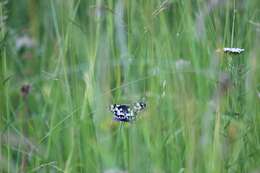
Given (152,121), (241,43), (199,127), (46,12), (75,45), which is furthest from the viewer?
(46,12)

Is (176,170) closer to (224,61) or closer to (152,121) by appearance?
(152,121)

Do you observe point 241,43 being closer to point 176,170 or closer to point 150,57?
point 150,57

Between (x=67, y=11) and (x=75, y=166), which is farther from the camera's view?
(x=67, y=11)

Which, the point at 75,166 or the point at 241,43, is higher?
the point at 241,43

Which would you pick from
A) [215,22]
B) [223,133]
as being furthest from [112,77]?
[223,133]

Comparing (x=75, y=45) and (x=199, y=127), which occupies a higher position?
(x=75, y=45)

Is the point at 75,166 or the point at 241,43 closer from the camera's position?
the point at 75,166

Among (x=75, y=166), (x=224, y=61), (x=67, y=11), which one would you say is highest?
(x=67, y=11)

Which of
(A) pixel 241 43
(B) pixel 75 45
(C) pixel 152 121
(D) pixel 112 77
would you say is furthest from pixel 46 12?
(C) pixel 152 121

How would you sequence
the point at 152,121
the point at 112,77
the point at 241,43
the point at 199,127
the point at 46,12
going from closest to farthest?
the point at 152,121 < the point at 199,127 < the point at 241,43 < the point at 112,77 < the point at 46,12
